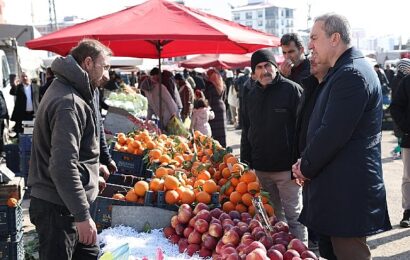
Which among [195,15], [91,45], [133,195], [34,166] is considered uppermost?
[195,15]

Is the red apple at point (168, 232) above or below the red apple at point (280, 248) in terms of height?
below

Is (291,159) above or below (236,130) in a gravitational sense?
above

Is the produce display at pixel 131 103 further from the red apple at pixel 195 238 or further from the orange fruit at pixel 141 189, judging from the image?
the red apple at pixel 195 238

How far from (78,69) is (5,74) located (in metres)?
14.1

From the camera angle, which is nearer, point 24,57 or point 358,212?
point 358,212

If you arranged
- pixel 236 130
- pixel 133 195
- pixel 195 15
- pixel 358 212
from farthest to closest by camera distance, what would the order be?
pixel 236 130 < pixel 195 15 < pixel 133 195 < pixel 358 212

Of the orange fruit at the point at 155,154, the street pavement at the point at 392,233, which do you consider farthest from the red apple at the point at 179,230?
the street pavement at the point at 392,233

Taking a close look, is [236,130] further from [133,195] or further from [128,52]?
[133,195]

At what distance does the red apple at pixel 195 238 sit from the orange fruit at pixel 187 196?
53 centimetres

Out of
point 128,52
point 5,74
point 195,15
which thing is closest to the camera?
point 195,15

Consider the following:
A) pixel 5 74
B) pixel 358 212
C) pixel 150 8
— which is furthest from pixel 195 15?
pixel 5 74

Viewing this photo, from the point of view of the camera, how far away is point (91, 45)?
2998 millimetres

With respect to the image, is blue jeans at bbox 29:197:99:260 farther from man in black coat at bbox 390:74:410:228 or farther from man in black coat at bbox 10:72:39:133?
man in black coat at bbox 10:72:39:133

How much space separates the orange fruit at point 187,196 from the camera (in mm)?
3693
